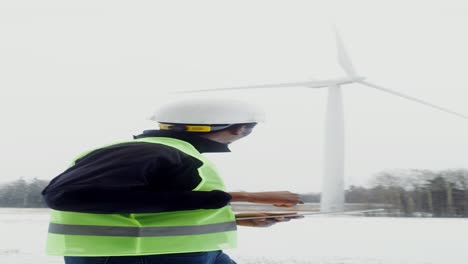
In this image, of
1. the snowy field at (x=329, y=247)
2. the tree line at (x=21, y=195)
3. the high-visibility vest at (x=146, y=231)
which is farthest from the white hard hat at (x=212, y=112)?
the tree line at (x=21, y=195)

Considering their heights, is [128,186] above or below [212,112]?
below

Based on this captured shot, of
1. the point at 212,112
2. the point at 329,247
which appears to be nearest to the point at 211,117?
the point at 212,112

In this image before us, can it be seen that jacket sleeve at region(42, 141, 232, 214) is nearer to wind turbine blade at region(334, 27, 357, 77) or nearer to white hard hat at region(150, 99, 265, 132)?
white hard hat at region(150, 99, 265, 132)

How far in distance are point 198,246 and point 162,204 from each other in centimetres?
13

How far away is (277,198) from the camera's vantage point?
145 cm

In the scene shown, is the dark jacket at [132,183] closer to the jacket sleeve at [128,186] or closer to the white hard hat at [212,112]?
the jacket sleeve at [128,186]

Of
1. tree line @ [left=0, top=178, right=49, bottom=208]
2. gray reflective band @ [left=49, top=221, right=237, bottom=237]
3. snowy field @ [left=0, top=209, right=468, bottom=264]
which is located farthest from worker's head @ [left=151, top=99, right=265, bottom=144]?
tree line @ [left=0, top=178, right=49, bottom=208]

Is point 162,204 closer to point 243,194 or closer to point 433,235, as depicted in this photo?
point 243,194

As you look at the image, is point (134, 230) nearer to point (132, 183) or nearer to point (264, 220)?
point (132, 183)

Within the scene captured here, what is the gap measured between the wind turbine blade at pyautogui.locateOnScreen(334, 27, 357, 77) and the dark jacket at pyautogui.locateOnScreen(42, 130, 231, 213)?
15348mm

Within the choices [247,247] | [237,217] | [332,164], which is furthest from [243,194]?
[332,164]

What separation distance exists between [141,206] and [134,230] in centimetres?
Answer: 7

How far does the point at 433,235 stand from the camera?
36.1 ft

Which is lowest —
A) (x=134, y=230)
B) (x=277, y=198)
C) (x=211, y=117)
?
(x=134, y=230)
